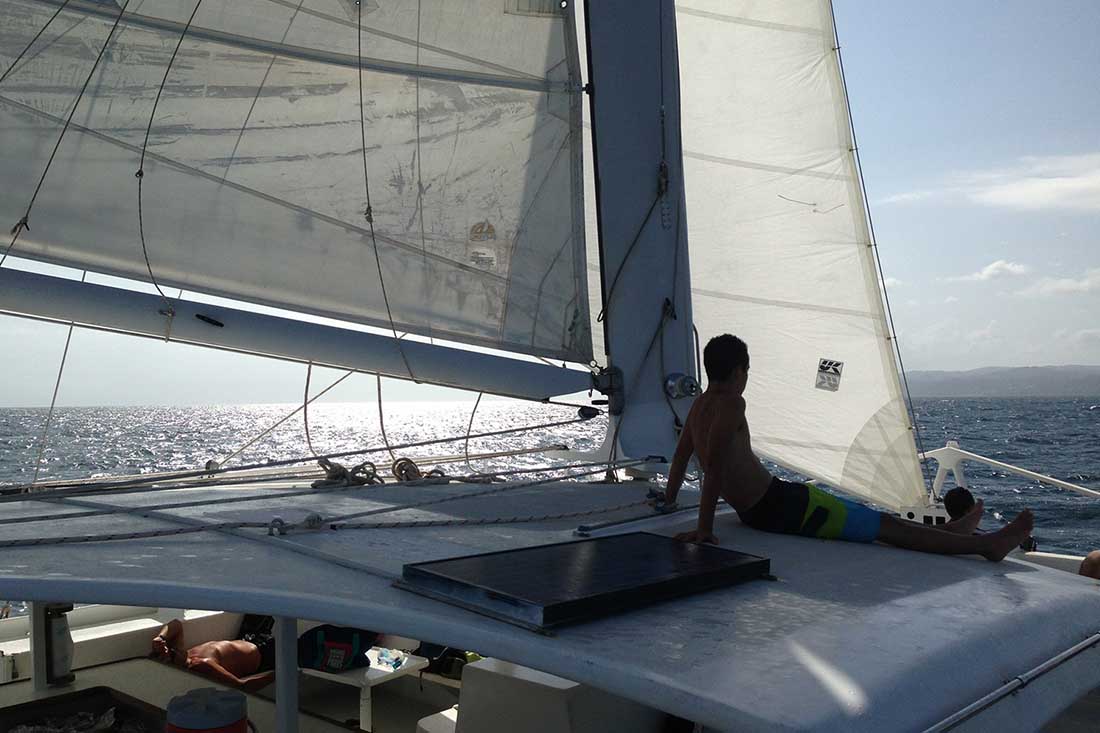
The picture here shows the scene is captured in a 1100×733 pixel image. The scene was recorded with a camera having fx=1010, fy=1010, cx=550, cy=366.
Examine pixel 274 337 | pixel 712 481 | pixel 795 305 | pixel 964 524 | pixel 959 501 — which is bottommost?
pixel 959 501

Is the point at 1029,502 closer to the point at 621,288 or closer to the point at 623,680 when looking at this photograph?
the point at 621,288

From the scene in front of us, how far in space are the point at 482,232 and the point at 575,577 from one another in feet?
7.08

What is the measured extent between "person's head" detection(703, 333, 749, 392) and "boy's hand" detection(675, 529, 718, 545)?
0.53 metres

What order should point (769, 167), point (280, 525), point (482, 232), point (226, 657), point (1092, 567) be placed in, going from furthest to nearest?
point (769, 167), point (1092, 567), point (482, 232), point (226, 657), point (280, 525)

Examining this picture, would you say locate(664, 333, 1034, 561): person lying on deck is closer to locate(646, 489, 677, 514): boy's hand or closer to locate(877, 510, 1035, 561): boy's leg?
locate(877, 510, 1035, 561): boy's leg

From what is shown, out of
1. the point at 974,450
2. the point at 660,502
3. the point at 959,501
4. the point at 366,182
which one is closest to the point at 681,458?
the point at 660,502

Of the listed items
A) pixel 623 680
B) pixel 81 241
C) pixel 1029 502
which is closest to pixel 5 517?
pixel 81 241

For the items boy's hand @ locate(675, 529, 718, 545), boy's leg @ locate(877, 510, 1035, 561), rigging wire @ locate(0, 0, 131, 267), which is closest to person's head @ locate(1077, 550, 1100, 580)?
boy's leg @ locate(877, 510, 1035, 561)

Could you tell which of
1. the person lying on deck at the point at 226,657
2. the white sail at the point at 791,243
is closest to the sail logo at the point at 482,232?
the person lying on deck at the point at 226,657

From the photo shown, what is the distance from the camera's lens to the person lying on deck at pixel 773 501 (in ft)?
8.95

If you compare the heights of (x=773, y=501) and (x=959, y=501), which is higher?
(x=773, y=501)

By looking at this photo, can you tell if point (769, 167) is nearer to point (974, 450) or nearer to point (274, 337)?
point (274, 337)

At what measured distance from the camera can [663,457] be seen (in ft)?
12.6

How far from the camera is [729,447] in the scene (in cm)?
284
